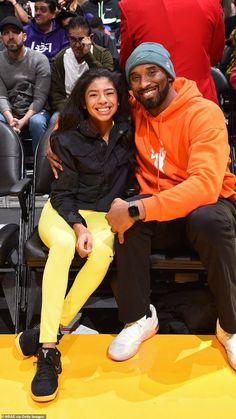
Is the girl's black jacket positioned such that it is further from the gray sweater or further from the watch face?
the gray sweater

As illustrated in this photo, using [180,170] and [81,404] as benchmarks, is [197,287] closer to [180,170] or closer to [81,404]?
[180,170]

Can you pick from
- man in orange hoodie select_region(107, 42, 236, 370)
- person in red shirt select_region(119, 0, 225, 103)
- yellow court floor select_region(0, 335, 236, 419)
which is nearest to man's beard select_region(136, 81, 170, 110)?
man in orange hoodie select_region(107, 42, 236, 370)

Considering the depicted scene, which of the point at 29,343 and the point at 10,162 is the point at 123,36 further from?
the point at 29,343

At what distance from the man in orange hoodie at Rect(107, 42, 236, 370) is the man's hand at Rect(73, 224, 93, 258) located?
137 mm

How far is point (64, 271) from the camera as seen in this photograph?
207 centimetres

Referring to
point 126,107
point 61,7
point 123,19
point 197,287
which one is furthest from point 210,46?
point 61,7

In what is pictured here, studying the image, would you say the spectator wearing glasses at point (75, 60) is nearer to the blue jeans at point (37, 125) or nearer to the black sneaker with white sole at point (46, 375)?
the blue jeans at point (37, 125)

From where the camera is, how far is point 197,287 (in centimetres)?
263

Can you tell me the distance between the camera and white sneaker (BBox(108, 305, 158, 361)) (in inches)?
82.5

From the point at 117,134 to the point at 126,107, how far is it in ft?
0.49

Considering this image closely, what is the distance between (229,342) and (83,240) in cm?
72

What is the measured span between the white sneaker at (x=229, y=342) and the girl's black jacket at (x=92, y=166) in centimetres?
77

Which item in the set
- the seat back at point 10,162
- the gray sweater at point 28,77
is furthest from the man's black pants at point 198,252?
the gray sweater at point 28,77

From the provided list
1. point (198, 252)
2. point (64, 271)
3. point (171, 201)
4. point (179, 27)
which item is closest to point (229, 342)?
point (198, 252)
